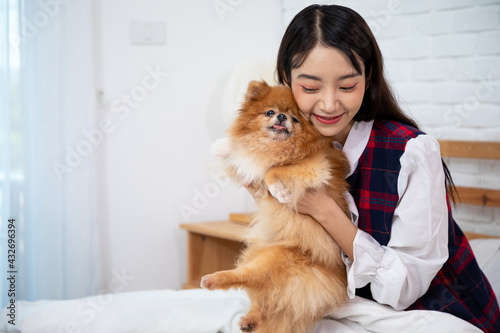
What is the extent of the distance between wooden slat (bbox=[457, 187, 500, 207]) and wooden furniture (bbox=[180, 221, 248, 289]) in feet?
3.77

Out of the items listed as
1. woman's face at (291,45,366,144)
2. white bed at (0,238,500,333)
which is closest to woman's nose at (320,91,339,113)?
woman's face at (291,45,366,144)

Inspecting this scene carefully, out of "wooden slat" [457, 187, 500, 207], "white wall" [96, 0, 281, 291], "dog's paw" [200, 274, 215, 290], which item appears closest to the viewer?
"dog's paw" [200, 274, 215, 290]

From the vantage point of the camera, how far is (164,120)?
2801 millimetres

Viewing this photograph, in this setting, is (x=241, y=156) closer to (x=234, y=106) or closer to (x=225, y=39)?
(x=234, y=106)

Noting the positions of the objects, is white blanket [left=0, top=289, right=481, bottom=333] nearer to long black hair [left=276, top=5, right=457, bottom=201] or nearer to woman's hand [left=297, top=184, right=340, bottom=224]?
woman's hand [left=297, top=184, right=340, bottom=224]

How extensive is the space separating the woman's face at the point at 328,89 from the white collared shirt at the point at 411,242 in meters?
0.18

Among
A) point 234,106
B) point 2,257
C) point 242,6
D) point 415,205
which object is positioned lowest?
point 2,257

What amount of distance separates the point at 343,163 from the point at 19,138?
1.73 metres

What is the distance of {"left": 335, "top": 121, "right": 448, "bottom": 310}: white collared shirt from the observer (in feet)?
3.72

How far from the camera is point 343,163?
129cm

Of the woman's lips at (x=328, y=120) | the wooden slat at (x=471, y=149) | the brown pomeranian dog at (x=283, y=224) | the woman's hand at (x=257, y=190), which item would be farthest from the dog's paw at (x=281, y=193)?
the wooden slat at (x=471, y=149)

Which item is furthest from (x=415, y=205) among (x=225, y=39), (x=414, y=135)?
(x=225, y=39)

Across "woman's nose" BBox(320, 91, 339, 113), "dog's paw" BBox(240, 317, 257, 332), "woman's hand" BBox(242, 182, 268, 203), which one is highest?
"woman's nose" BBox(320, 91, 339, 113)

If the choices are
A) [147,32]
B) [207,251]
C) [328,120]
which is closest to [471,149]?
[328,120]
